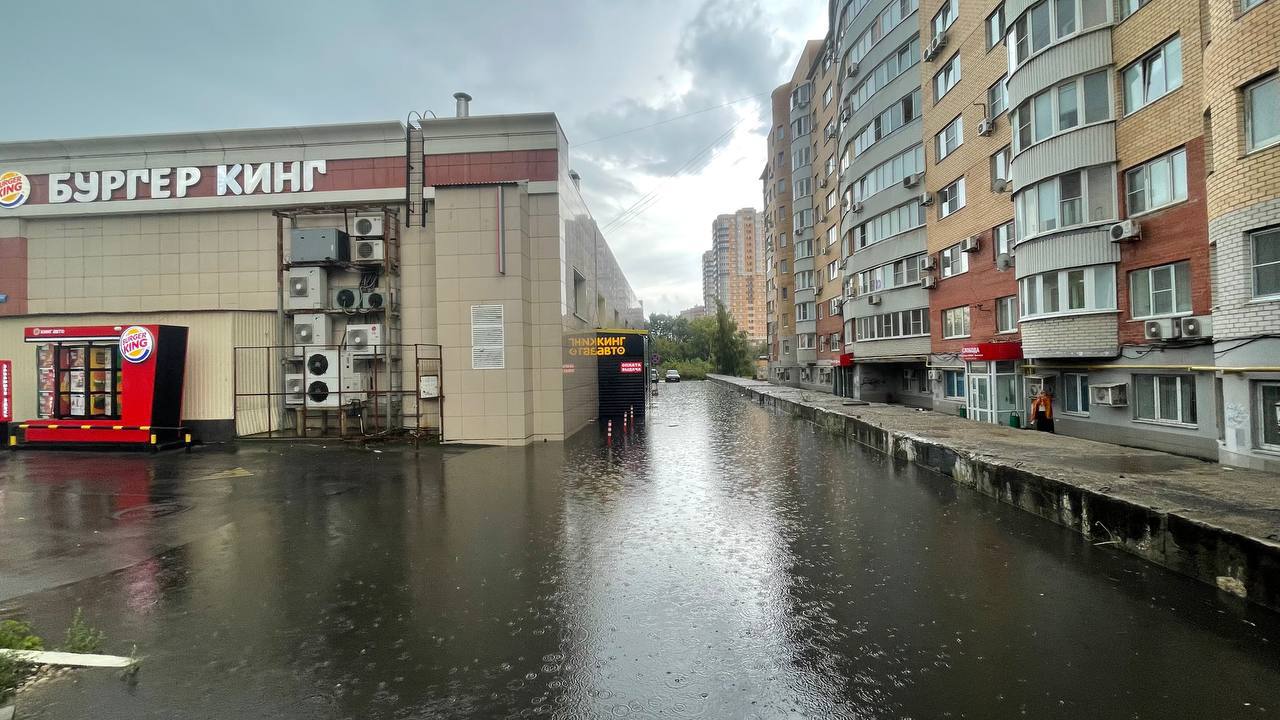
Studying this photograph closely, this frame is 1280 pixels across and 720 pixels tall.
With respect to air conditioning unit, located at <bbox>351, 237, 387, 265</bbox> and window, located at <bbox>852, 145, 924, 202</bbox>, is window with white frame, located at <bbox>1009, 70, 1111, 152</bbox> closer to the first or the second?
window, located at <bbox>852, 145, 924, 202</bbox>

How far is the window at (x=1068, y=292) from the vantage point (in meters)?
13.7

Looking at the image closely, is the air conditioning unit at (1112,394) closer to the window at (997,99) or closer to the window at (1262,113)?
the window at (1262,113)

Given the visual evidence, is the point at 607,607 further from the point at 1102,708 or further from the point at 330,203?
the point at 330,203

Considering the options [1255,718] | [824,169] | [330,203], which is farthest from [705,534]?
[824,169]

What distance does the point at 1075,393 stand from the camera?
1522cm

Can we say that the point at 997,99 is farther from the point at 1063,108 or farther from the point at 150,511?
the point at 150,511

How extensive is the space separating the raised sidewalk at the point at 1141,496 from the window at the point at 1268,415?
746 mm

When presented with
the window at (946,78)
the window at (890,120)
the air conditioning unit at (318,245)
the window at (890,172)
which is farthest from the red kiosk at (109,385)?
the window at (890,120)

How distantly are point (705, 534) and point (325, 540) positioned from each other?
4.68 m

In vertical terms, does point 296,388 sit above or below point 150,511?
above

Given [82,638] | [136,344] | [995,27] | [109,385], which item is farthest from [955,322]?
[109,385]

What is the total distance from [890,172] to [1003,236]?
9369 millimetres

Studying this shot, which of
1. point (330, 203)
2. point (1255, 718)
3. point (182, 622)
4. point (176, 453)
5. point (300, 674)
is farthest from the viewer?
point (330, 203)

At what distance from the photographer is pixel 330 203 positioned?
1686 cm
